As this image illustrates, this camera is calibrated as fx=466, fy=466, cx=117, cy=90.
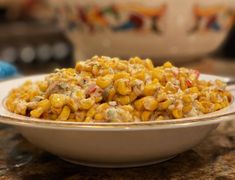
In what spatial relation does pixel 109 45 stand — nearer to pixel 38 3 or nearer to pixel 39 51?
pixel 39 51

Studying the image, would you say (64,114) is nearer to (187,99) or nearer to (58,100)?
(58,100)

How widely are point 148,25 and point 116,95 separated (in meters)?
0.60

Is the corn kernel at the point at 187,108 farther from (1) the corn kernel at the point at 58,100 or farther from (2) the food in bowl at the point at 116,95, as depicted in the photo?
(1) the corn kernel at the point at 58,100

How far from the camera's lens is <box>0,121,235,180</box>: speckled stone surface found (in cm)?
56

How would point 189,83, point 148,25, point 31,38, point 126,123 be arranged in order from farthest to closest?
point 31,38 → point 148,25 → point 189,83 → point 126,123

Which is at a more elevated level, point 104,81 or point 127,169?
point 104,81

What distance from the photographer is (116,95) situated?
0.57 meters

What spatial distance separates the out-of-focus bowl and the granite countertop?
506mm

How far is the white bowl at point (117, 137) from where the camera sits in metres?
0.49

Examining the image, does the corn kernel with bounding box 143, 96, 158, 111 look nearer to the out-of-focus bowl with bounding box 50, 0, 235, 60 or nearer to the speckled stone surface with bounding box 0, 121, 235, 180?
the speckled stone surface with bounding box 0, 121, 235, 180

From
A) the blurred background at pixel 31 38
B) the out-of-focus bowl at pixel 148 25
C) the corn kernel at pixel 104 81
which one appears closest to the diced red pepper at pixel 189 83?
the corn kernel at pixel 104 81

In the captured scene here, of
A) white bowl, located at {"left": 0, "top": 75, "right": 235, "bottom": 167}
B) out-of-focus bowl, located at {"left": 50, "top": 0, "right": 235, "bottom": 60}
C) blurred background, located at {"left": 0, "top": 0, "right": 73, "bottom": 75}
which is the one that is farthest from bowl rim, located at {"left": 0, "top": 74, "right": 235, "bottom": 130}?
blurred background, located at {"left": 0, "top": 0, "right": 73, "bottom": 75}

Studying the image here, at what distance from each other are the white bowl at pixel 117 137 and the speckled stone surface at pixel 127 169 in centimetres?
1

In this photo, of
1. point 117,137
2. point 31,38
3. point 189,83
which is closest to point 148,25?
point 189,83
